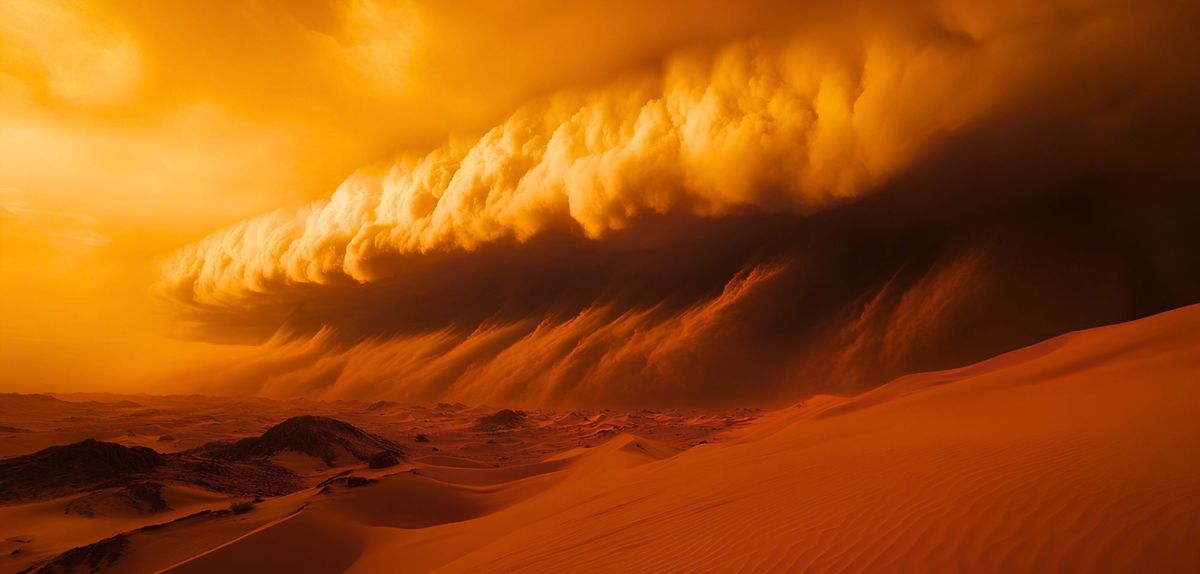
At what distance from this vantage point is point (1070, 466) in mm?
3768

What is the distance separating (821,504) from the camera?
414 centimetres

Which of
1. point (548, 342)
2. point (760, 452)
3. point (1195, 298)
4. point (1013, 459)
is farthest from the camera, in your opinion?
point (548, 342)

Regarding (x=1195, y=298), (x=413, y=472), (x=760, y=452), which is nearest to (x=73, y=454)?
(x=413, y=472)

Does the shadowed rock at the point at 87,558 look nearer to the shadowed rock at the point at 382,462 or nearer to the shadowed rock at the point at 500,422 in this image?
the shadowed rock at the point at 382,462

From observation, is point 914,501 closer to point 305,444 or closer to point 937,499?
point 937,499

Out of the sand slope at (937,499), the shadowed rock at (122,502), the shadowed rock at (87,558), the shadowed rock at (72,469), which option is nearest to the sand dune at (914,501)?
the sand slope at (937,499)

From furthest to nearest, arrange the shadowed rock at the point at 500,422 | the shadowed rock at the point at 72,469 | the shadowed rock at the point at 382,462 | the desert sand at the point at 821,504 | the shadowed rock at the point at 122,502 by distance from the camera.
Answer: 1. the shadowed rock at the point at 500,422
2. the shadowed rock at the point at 382,462
3. the shadowed rock at the point at 72,469
4. the shadowed rock at the point at 122,502
5. the desert sand at the point at 821,504

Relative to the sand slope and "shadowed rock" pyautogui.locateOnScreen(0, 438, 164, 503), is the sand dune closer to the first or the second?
the sand slope

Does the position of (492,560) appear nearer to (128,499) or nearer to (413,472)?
(413,472)

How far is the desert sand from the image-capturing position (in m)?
2.90

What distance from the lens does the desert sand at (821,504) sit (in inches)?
114

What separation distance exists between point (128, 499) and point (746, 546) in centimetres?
885

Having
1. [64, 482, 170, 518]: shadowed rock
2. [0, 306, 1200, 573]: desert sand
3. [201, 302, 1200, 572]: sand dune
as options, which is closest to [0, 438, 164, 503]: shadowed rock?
[0, 306, 1200, 573]: desert sand

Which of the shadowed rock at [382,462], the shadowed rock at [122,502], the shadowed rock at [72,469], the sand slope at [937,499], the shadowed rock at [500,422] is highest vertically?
the shadowed rock at [72,469]
